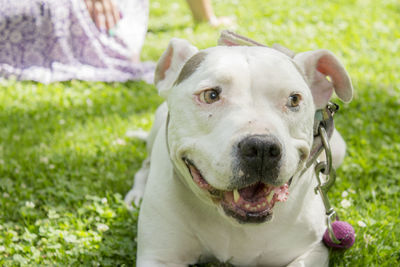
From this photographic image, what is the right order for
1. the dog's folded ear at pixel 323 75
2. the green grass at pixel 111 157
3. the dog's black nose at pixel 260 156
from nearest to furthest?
the dog's black nose at pixel 260 156 → the dog's folded ear at pixel 323 75 → the green grass at pixel 111 157

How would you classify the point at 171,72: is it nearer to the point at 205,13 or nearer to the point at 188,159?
the point at 188,159

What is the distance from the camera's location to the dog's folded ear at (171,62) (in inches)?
113

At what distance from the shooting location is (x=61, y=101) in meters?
5.47

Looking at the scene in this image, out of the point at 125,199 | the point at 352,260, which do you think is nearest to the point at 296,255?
the point at 352,260

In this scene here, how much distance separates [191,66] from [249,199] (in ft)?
2.53

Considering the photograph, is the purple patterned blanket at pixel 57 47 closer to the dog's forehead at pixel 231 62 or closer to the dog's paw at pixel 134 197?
the dog's paw at pixel 134 197

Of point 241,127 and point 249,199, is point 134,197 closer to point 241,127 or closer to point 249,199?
point 249,199

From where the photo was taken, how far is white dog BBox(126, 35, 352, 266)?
2.30 m

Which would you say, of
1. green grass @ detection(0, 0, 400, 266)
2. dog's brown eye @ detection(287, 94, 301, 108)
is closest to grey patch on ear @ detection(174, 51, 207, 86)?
dog's brown eye @ detection(287, 94, 301, 108)

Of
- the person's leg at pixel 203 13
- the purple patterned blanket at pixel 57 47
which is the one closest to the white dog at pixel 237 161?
the purple patterned blanket at pixel 57 47

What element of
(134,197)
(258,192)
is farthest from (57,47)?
(258,192)

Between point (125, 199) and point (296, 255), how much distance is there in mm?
1427

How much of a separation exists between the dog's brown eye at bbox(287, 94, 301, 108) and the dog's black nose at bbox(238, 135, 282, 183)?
0.32 metres

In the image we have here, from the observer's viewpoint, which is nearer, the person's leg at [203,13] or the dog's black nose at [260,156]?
the dog's black nose at [260,156]
